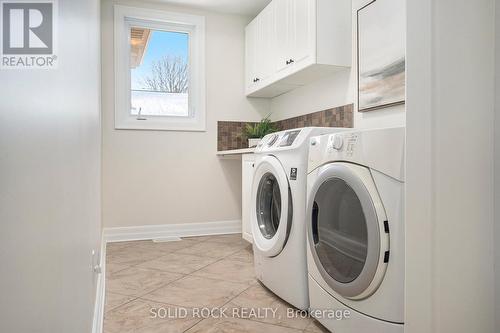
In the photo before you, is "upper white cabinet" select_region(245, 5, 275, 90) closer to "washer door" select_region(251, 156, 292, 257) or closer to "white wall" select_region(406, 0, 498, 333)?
"washer door" select_region(251, 156, 292, 257)

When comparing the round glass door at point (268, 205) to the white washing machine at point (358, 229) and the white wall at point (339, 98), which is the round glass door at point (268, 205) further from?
the white wall at point (339, 98)

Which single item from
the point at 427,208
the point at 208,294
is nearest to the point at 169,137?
the point at 208,294

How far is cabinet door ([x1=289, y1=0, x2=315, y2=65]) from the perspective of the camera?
250cm

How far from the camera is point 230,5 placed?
3564 mm

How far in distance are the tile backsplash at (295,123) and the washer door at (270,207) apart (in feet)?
2.71

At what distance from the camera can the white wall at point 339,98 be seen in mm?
2209

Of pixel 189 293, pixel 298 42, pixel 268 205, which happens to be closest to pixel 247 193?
pixel 268 205

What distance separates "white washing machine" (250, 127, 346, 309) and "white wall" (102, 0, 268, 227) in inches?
62.9

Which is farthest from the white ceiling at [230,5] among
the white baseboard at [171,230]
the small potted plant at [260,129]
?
the white baseboard at [171,230]

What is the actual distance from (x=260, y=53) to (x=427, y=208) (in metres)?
2.63

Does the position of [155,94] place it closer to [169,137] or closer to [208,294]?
[169,137]

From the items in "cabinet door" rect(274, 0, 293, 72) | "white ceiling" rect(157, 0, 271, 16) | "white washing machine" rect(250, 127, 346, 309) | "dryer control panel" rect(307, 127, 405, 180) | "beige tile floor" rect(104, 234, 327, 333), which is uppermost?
"white ceiling" rect(157, 0, 271, 16)

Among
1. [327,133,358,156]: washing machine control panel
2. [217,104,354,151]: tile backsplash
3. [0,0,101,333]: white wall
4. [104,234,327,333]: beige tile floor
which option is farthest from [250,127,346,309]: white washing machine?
[0,0,101,333]: white wall

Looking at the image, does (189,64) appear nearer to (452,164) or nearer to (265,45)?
(265,45)
